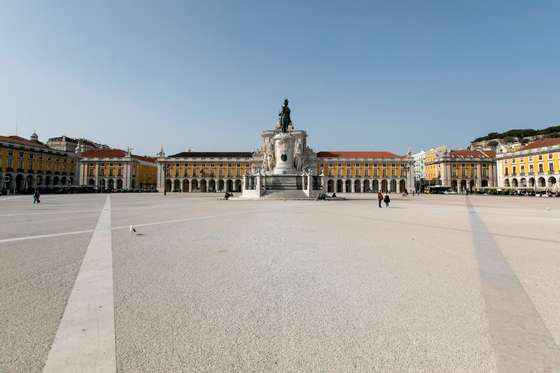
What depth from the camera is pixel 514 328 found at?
3078 millimetres

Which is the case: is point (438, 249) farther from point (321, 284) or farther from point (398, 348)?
point (398, 348)

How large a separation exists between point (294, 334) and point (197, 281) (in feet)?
6.76

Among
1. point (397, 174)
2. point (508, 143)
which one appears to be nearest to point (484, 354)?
point (397, 174)

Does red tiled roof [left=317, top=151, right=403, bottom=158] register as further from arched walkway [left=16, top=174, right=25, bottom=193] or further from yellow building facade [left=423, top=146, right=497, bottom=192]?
arched walkway [left=16, top=174, right=25, bottom=193]

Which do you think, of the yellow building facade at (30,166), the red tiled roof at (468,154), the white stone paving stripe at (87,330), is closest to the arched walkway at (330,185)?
the red tiled roof at (468,154)

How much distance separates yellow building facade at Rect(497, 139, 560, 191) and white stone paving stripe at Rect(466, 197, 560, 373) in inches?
3091

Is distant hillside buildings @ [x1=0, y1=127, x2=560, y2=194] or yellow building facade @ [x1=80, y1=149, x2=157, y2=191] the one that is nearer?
distant hillside buildings @ [x1=0, y1=127, x2=560, y2=194]

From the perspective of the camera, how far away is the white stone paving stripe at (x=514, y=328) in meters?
A: 2.51

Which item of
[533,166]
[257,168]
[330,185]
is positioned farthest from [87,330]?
[330,185]

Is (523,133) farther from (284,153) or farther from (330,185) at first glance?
(284,153)

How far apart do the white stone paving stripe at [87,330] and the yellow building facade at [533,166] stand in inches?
3234

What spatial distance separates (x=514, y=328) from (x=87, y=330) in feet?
13.4

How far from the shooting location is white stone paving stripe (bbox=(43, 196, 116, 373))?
8.12 ft

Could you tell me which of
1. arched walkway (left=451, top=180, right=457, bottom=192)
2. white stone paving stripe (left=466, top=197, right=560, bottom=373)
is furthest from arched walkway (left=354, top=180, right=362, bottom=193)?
white stone paving stripe (left=466, top=197, right=560, bottom=373)
